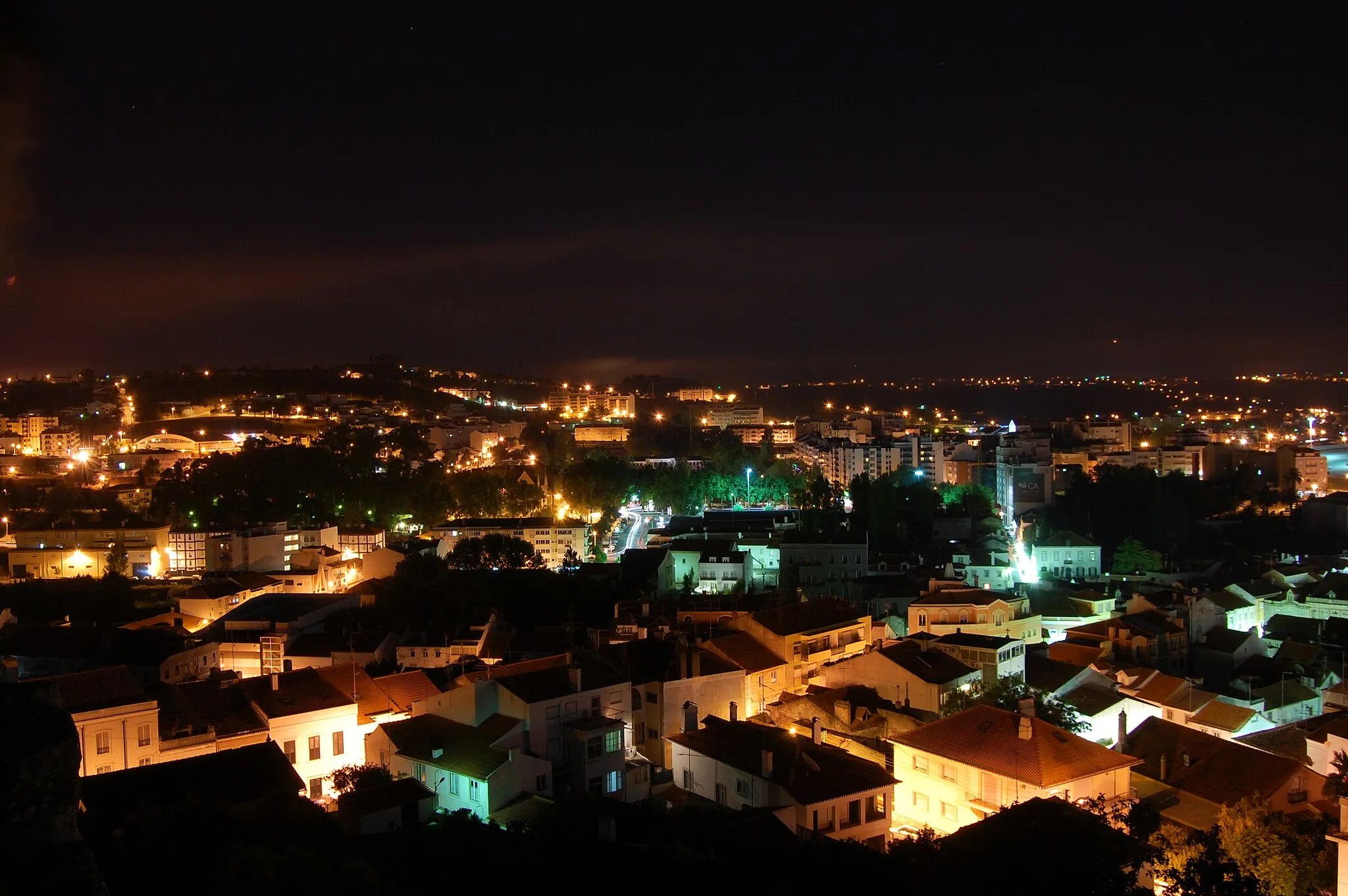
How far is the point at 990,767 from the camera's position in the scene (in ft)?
24.8

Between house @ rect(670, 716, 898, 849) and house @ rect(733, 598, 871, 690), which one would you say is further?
house @ rect(733, 598, 871, 690)

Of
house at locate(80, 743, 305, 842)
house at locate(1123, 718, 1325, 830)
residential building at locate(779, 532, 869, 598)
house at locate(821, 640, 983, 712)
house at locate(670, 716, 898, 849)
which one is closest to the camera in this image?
house at locate(80, 743, 305, 842)

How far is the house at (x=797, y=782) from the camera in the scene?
7.25 m

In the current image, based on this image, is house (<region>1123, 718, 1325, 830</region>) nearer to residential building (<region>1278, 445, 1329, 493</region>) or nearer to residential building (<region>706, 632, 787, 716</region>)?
residential building (<region>706, 632, 787, 716</region>)

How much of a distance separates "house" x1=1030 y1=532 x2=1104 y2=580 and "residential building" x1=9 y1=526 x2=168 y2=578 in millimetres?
17405

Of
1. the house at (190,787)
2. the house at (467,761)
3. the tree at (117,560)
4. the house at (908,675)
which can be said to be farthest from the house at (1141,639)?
the tree at (117,560)

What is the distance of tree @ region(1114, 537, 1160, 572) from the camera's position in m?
20.5

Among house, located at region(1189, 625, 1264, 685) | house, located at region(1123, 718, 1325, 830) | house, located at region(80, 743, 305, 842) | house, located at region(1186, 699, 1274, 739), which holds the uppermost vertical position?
house, located at region(80, 743, 305, 842)

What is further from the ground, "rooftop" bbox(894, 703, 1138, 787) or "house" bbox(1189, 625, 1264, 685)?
"rooftop" bbox(894, 703, 1138, 787)

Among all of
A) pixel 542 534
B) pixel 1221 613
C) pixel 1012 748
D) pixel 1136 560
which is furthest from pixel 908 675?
pixel 542 534

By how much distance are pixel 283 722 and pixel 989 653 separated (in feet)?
22.9

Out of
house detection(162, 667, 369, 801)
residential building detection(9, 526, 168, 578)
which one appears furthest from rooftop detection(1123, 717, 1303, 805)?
residential building detection(9, 526, 168, 578)

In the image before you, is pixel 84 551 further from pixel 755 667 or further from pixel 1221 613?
pixel 1221 613

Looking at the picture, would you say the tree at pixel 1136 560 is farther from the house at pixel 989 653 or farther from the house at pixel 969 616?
the house at pixel 989 653
